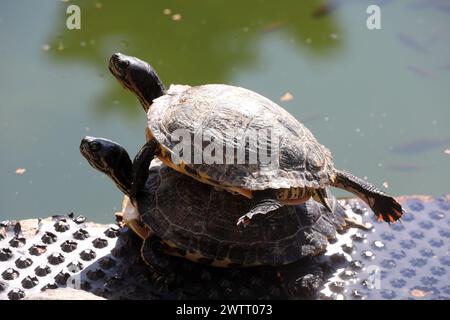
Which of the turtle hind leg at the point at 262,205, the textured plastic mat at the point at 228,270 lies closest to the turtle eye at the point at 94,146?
the textured plastic mat at the point at 228,270

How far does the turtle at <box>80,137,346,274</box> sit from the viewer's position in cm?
289

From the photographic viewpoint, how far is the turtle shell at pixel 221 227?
114 inches

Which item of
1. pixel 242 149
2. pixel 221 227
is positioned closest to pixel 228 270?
pixel 221 227

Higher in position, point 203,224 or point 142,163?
point 142,163

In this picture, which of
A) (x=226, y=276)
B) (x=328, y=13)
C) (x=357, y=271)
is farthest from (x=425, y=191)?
(x=328, y=13)

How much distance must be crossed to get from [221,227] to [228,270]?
18 cm

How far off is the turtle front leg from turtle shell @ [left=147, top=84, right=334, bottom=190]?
0.05 meters

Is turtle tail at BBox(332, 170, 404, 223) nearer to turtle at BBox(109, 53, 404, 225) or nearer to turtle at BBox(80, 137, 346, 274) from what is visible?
turtle at BBox(109, 53, 404, 225)

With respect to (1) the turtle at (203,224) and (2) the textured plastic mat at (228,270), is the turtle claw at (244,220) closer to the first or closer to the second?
(1) the turtle at (203,224)

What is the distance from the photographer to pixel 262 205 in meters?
2.76

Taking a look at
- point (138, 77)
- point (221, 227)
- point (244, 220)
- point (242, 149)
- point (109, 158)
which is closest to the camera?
point (244, 220)

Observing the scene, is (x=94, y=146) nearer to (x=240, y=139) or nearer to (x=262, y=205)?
(x=240, y=139)

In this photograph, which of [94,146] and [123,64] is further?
[123,64]

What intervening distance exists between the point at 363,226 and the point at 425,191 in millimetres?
665
